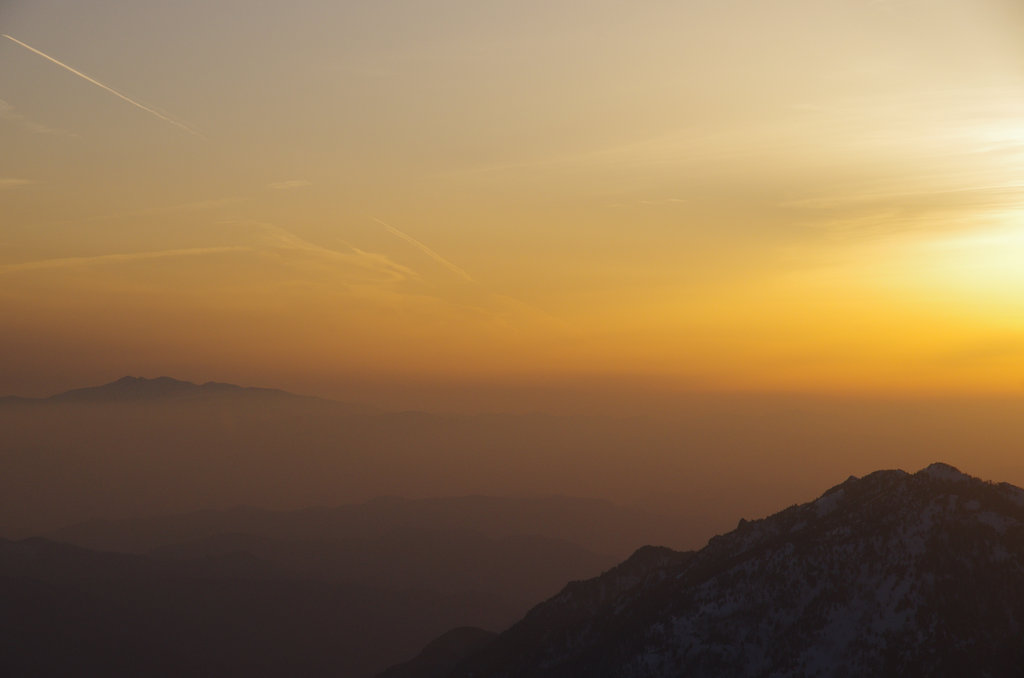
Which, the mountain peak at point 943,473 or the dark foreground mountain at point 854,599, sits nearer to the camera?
the dark foreground mountain at point 854,599

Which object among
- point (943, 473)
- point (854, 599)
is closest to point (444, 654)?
point (854, 599)

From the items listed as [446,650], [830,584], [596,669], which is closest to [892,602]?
[830,584]

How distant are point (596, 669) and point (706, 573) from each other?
62.3ft

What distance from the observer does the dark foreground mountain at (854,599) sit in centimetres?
7106

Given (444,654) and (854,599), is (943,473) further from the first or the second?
(444,654)

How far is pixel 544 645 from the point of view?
10781 cm

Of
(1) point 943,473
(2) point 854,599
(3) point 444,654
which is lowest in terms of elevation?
(3) point 444,654

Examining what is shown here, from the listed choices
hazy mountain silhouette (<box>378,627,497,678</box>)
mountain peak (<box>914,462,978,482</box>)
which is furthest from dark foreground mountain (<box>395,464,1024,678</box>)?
hazy mountain silhouette (<box>378,627,497,678</box>)

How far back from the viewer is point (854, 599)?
7712cm

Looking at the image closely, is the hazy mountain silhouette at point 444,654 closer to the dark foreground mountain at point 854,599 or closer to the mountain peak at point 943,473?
the dark foreground mountain at point 854,599

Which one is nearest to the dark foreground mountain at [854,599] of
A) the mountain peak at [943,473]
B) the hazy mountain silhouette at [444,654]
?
the mountain peak at [943,473]

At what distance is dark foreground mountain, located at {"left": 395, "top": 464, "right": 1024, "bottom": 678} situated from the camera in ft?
233

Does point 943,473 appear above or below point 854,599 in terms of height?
above

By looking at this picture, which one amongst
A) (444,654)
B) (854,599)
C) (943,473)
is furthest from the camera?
(444,654)
